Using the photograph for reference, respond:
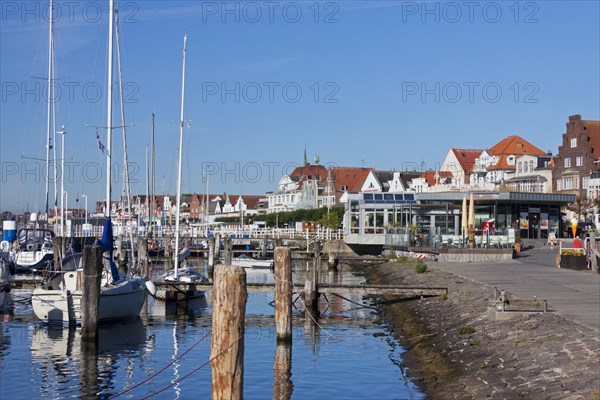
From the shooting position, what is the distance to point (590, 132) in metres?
108

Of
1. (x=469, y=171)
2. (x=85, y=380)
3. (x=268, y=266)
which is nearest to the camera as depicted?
(x=85, y=380)

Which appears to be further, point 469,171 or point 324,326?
point 469,171

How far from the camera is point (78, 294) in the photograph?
1281 inches

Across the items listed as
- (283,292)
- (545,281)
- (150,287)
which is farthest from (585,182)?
(283,292)

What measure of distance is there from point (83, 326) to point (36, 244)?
115ft

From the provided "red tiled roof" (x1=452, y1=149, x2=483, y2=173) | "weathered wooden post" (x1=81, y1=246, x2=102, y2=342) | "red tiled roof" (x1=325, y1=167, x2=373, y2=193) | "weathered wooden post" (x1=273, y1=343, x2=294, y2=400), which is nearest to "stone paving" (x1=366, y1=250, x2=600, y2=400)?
"weathered wooden post" (x1=273, y1=343, x2=294, y2=400)

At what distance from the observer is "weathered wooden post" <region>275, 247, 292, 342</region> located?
27000mm

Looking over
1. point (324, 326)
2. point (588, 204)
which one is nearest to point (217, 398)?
point (324, 326)

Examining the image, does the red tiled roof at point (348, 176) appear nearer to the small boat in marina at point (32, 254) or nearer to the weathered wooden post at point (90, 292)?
the small boat in marina at point (32, 254)

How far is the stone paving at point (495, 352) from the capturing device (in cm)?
1752

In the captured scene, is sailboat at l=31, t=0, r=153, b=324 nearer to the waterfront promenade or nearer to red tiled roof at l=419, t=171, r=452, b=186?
the waterfront promenade

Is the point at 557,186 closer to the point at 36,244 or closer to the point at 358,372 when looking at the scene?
the point at 36,244

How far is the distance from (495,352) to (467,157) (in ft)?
387

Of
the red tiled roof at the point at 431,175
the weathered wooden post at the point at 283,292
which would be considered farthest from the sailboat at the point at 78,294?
the red tiled roof at the point at 431,175
